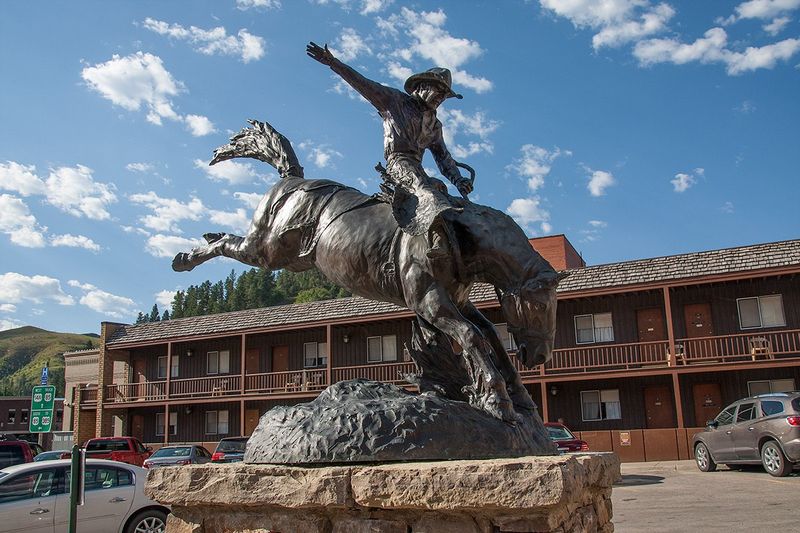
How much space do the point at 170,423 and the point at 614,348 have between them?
68.9 ft

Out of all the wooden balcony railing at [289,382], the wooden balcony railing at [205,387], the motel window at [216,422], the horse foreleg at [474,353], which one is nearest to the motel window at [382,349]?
the wooden balcony railing at [289,382]

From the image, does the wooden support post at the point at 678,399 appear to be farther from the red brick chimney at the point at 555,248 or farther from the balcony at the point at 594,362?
the red brick chimney at the point at 555,248

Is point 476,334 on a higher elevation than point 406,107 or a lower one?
lower

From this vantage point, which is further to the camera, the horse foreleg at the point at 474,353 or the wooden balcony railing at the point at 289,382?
the wooden balcony railing at the point at 289,382

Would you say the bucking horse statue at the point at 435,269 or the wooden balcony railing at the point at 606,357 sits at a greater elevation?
the wooden balcony railing at the point at 606,357

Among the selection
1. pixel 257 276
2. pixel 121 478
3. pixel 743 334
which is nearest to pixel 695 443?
pixel 743 334

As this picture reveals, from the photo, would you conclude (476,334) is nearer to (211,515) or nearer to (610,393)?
(211,515)

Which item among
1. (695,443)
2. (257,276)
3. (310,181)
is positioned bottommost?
(695,443)

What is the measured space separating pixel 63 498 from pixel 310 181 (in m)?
7.14

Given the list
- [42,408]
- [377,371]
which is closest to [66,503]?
[42,408]

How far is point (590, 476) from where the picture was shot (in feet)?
12.2

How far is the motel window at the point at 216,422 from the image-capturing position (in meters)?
32.6

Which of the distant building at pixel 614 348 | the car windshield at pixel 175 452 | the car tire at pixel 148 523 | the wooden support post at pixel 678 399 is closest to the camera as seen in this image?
the car tire at pixel 148 523

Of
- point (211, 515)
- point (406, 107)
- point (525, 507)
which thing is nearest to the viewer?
point (525, 507)
